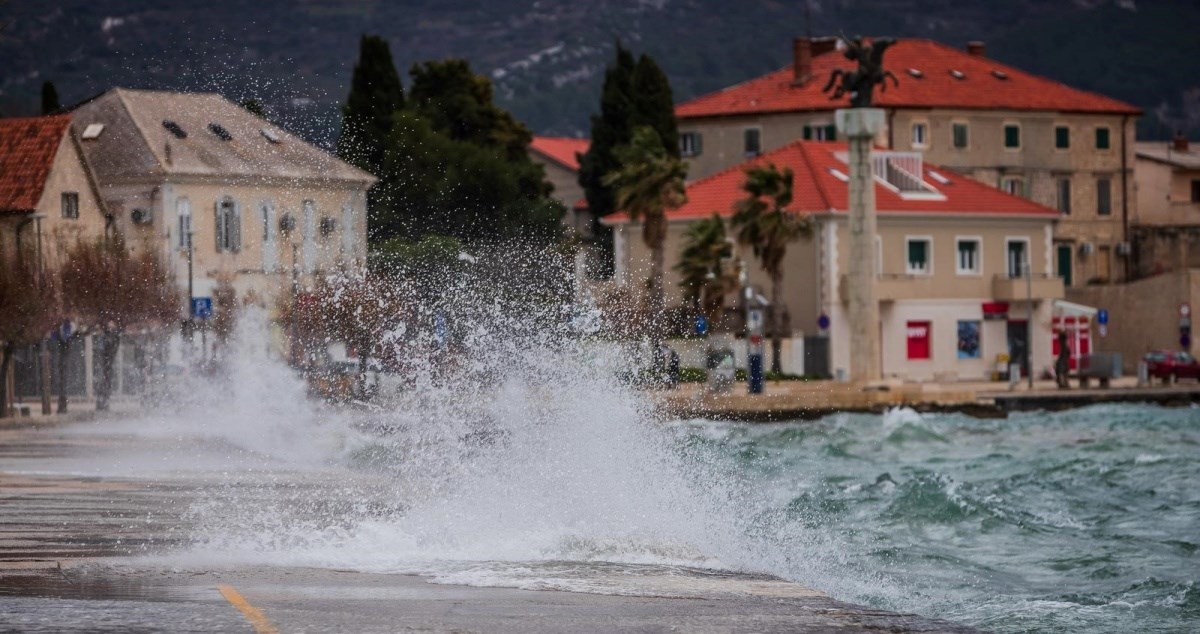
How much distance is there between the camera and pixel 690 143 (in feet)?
309

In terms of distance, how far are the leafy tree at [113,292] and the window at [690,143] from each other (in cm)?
4185

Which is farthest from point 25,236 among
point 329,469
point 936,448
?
point 329,469

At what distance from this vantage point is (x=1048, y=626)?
1599cm

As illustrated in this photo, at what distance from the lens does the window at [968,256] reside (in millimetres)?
74500

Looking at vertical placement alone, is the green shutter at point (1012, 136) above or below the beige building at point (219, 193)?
above

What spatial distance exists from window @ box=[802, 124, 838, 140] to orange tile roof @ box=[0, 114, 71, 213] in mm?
41976

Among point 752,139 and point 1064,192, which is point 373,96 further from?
point 1064,192

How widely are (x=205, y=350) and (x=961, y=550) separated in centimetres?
3391

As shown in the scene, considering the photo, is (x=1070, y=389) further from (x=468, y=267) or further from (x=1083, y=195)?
(x=1083, y=195)

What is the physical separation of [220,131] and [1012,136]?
150 ft

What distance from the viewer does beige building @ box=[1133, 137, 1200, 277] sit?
92938 millimetres

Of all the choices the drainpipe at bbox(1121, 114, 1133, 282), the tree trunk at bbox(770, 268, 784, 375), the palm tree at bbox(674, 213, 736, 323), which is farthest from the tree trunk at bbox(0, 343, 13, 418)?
the drainpipe at bbox(1121, 114, 1133, 282)

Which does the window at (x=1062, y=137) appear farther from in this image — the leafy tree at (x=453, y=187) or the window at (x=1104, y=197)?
the leafy tree at (x=453, y=187)

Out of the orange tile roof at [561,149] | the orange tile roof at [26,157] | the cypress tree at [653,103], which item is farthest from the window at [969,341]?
the orange tile roof at [561,149]
